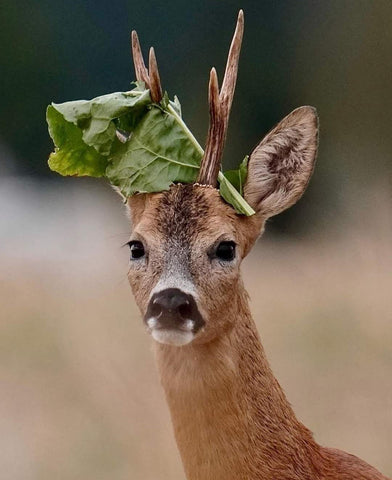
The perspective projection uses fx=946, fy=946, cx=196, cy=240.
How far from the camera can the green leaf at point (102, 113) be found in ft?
3.11

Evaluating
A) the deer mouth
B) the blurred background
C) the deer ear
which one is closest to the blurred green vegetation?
the blurred background

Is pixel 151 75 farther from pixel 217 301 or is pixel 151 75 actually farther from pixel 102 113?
pixel 217 301

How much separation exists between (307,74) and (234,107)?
187 mm

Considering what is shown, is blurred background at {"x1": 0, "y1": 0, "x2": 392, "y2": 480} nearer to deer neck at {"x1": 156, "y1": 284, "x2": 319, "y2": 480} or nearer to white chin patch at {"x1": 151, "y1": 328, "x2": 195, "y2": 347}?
deer neck at {"x1": 156, "y1": 284, "x2": 319, "y2": 480}

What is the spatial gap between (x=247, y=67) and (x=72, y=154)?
3.43 feet

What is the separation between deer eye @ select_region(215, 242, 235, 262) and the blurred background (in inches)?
32.7

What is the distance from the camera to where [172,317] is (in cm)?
86

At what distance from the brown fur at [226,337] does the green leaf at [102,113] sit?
79mm

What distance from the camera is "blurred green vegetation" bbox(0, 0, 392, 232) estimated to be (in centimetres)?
191

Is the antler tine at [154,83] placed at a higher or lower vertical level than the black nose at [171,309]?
higher

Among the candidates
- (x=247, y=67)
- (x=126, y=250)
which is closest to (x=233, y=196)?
(x=126, y=250)

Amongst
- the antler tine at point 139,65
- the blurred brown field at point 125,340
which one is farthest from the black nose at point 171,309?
the blurred brown field at point 125,340

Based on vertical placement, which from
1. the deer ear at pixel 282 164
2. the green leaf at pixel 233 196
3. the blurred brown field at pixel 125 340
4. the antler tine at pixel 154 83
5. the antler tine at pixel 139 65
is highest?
the antler tine at pixel 139 65

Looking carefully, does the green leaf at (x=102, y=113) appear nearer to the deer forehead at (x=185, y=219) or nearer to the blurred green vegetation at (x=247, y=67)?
the deer forehead at (x=185, y=219)
